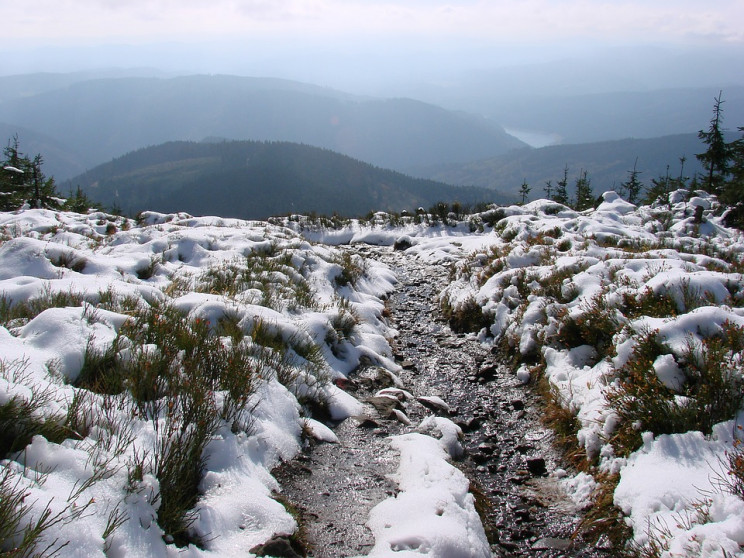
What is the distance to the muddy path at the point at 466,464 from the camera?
3625 mm

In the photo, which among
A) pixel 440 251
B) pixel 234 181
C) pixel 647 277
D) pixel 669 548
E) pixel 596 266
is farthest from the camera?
pixel 234 181

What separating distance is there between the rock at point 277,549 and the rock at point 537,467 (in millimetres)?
3034

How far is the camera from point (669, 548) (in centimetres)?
300

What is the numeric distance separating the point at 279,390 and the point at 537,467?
3158 mm

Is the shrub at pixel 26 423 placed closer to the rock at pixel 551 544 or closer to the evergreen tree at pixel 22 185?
the rock at pixel 551 544

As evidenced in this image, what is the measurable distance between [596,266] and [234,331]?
6.87m

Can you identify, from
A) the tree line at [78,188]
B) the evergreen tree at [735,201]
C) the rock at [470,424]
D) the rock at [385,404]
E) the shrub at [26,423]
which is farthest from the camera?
the tree line at [78,188]

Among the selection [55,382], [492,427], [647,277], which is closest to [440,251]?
[647,277]

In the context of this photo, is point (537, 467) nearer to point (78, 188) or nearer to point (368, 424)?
point (368, 424)

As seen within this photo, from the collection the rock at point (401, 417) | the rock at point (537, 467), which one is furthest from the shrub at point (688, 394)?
the rock at point (401, 417)

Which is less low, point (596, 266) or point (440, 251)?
point (596, 266)

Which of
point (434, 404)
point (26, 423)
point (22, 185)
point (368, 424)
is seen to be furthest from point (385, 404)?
point (22, 185)

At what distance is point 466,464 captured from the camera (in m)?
4.93

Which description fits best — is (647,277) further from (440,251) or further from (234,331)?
(440,251)
